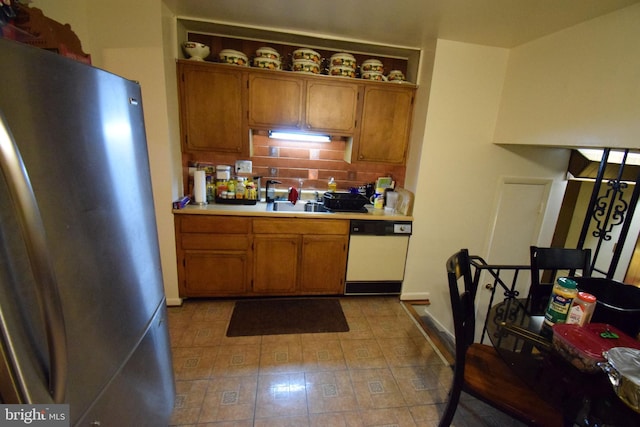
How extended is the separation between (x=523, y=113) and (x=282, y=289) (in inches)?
104

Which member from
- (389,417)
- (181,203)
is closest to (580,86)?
(389,417)

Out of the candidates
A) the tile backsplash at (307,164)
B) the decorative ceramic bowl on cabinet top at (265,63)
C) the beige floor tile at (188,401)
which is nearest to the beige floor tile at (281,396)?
the beige floor tile at (188,401)

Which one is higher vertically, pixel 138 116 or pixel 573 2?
pixel 573 2

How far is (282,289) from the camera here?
8.57 ft

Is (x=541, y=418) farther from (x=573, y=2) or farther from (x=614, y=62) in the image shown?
(x=573, y=2)

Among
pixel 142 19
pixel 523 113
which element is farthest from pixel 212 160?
pixel 523 113

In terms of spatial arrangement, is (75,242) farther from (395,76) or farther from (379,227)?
(395,76)

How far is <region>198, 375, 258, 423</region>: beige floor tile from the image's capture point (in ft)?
4.97

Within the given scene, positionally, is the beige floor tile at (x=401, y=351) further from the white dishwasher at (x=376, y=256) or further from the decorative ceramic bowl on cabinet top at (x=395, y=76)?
the decorative ceramic bowl on cabinet top at (x=395, y=76)

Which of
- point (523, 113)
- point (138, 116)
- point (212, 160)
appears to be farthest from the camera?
point (212, 160)

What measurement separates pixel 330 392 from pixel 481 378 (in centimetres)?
88

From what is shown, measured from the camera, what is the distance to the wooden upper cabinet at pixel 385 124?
101 inches

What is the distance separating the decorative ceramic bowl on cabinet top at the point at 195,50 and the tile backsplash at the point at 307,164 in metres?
0.80

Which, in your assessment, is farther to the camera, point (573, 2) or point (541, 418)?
point (573, 2)
